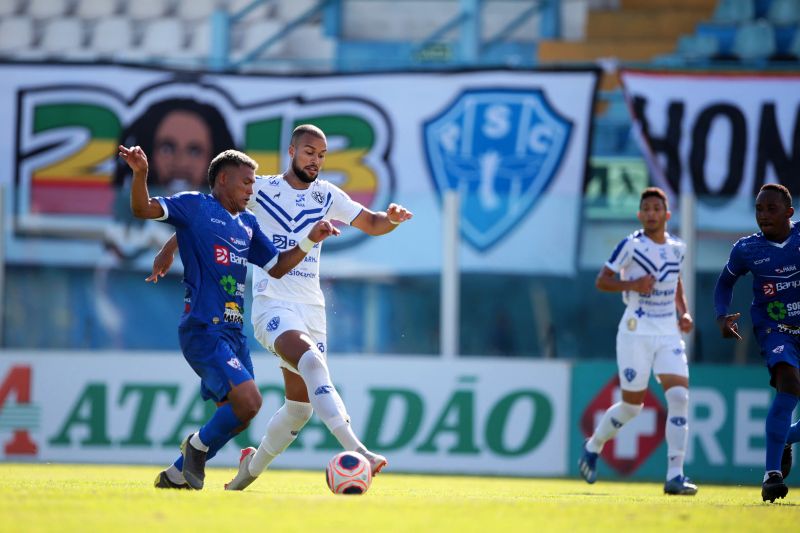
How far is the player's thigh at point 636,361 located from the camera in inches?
409

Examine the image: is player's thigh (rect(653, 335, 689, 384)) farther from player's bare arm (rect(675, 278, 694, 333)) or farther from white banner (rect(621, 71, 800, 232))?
white banner (rect(621, 71, 800, 232))

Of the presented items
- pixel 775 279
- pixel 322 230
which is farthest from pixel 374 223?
pixel 775 279

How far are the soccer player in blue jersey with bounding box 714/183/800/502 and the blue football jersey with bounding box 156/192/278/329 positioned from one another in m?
3.42

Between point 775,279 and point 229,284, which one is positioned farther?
point 775,279

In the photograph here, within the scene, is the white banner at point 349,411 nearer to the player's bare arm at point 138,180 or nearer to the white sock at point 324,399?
the white sock at point 324,399

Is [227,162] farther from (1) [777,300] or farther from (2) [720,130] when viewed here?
(2) [720,130]

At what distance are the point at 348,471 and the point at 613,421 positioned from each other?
387 cm

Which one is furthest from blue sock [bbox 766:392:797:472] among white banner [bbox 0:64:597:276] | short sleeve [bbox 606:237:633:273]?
white banner [bbox 0:64:597:276]

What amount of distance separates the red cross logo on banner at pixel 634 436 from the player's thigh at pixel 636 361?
2.62 meters

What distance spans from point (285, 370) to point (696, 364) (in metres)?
6.26

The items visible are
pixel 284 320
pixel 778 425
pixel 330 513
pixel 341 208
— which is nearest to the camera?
pixel 330 513

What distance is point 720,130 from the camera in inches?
572

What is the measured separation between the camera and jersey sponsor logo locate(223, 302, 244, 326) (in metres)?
7.33

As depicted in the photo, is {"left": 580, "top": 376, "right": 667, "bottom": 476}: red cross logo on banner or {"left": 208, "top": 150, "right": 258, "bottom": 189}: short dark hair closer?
{"left": 208, "top": 150, "right": 258, "bottom": 189}: short dark hair
